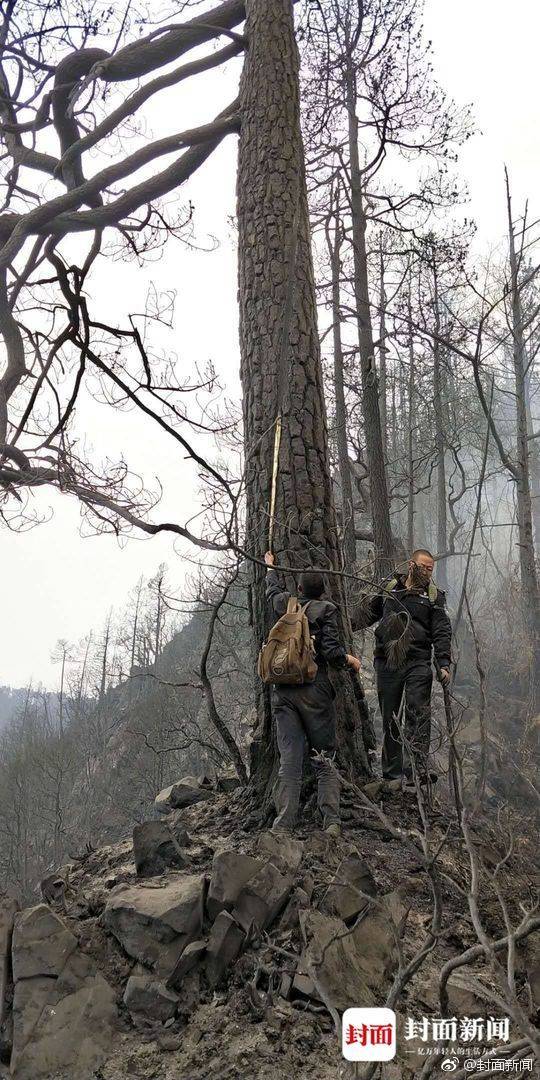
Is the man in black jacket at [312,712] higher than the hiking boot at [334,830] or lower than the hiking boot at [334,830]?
higher

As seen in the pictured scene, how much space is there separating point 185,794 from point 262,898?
151 cm

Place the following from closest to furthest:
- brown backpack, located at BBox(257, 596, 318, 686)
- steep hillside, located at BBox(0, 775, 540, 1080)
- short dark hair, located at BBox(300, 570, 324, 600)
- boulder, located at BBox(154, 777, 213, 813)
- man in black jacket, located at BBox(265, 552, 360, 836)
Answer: steep hillside, located at BBox(0, 775, 540, 1080) < man in black jacket, located at BBox(265, 552, 360, 836) < brown backpack, located at BBox(257, 596, 318, 686) < short dark hair, located at BBox(300, 570, 324, 600) < boulder, located at BBox(154, 777, 213, 813)

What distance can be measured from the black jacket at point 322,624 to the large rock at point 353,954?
1307 mm

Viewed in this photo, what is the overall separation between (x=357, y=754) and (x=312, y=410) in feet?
6.37

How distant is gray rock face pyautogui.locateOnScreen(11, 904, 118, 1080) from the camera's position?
6.91 feet

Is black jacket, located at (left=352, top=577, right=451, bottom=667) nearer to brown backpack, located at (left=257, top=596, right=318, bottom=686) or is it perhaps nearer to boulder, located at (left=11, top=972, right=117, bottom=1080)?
brown backpack, located at (left=257, top=596, right=318, bottom=686)

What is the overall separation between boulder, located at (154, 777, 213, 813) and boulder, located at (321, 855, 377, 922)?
1.37 meters

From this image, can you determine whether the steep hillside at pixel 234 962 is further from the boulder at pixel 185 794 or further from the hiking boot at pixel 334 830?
the boulder at pixel 185 794

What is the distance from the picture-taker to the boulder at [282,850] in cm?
279

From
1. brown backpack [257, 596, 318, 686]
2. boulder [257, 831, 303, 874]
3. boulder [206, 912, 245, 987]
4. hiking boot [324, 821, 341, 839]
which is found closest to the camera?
boulder [206, 912, 245, 987]

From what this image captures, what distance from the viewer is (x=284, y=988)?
2.27 meters

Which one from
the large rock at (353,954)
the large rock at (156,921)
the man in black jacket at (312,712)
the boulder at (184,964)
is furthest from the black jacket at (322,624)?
the boulder at (184,964)

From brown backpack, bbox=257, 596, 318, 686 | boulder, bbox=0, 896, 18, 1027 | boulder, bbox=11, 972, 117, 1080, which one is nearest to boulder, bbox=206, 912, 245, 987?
boulder, bbox=11, 972, 117, 1080

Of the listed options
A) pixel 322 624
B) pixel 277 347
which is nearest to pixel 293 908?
pixel 322 624
